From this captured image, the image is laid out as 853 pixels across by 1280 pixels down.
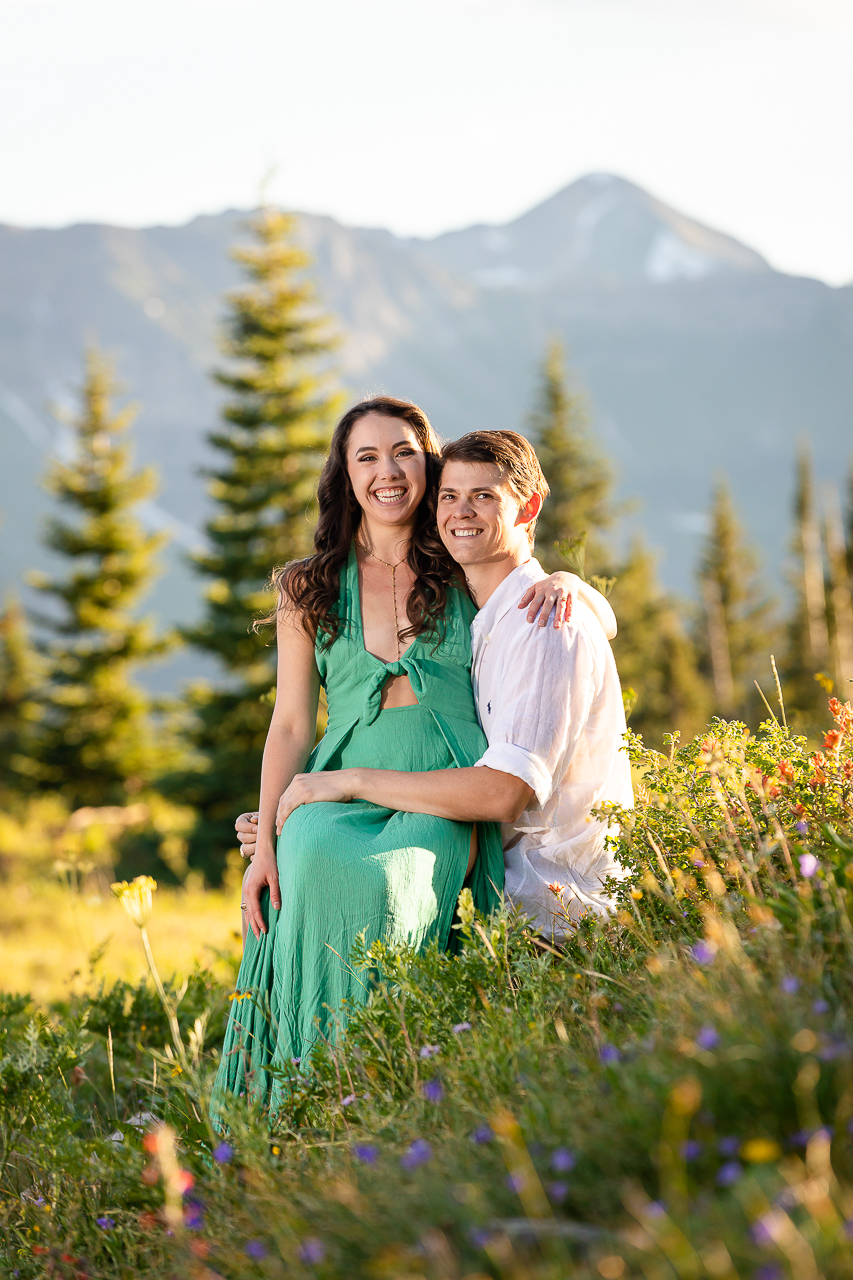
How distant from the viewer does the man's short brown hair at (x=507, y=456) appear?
3.57 m

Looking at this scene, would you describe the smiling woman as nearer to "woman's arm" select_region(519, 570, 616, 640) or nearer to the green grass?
the green grass

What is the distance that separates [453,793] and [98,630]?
72.4 feet

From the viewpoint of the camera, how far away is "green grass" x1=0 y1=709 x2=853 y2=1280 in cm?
131

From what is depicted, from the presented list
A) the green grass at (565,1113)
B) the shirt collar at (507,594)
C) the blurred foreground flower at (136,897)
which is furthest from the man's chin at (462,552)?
the blurred foreground flower at (136,897)

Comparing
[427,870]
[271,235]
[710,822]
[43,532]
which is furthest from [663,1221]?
[43,532]

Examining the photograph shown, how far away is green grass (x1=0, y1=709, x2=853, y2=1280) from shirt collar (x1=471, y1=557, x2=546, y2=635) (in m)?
0.85

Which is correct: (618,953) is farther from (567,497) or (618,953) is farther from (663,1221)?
(567,497)

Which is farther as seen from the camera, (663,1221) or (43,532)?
(43,532)

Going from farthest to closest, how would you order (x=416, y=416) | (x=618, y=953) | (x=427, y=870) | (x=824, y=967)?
1. (x=416, y=416)
2. (x=427, y=870)
3. (x=618, y=953)
4. (x=824, y=967)

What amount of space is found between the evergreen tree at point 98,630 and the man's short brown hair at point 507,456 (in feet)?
68.3

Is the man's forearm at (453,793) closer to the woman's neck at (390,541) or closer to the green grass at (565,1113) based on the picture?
the green grass at (565,1113)

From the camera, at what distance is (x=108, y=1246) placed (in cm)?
224

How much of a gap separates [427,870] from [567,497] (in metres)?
27.2

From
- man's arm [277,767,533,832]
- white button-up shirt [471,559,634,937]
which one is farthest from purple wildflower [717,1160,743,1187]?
man's arm [277,767,533,832]
